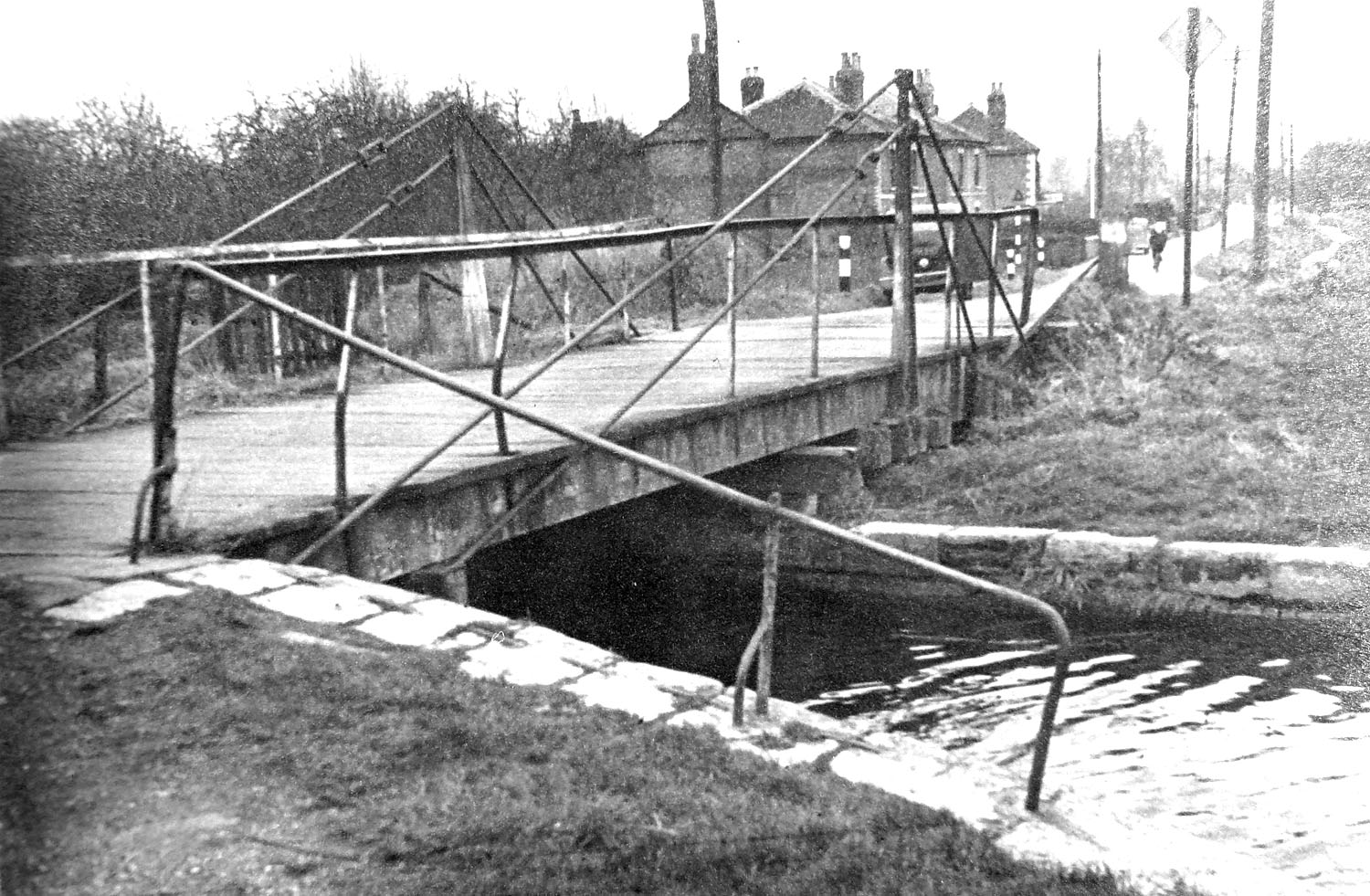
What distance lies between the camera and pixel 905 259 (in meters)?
11.3

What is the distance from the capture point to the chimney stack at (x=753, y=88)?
44812 mm

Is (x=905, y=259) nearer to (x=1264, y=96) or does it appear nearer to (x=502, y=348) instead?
(x=502, y=348)

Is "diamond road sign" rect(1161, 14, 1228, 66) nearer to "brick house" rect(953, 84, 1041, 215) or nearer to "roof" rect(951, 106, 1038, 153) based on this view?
"brick house" rect(953, 84, 1041, 215)

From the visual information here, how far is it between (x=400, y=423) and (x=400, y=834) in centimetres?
516

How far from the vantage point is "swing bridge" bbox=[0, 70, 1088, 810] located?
5.30 m

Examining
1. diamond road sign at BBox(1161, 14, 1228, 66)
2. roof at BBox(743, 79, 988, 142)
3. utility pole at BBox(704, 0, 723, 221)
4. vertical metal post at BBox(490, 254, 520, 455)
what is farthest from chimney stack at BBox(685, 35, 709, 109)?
vertical metal post at BBox(490, 254, 520, 455)

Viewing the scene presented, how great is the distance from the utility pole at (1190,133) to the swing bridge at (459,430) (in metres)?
5.77

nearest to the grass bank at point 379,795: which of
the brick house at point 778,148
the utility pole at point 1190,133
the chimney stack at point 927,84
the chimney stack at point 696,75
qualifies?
the utility pole at point 1190,133

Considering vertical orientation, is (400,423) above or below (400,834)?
above

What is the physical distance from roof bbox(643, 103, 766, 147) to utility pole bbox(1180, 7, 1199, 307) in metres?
23.5

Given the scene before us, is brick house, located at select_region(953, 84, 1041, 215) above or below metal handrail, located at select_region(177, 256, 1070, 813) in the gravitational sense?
above

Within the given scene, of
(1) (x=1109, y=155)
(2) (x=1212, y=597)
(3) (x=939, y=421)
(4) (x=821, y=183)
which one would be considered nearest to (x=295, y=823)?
(2) (x=1212, y=597)

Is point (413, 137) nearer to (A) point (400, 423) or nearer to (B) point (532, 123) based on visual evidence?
(B) point (532, 123)

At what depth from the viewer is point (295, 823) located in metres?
3.26
